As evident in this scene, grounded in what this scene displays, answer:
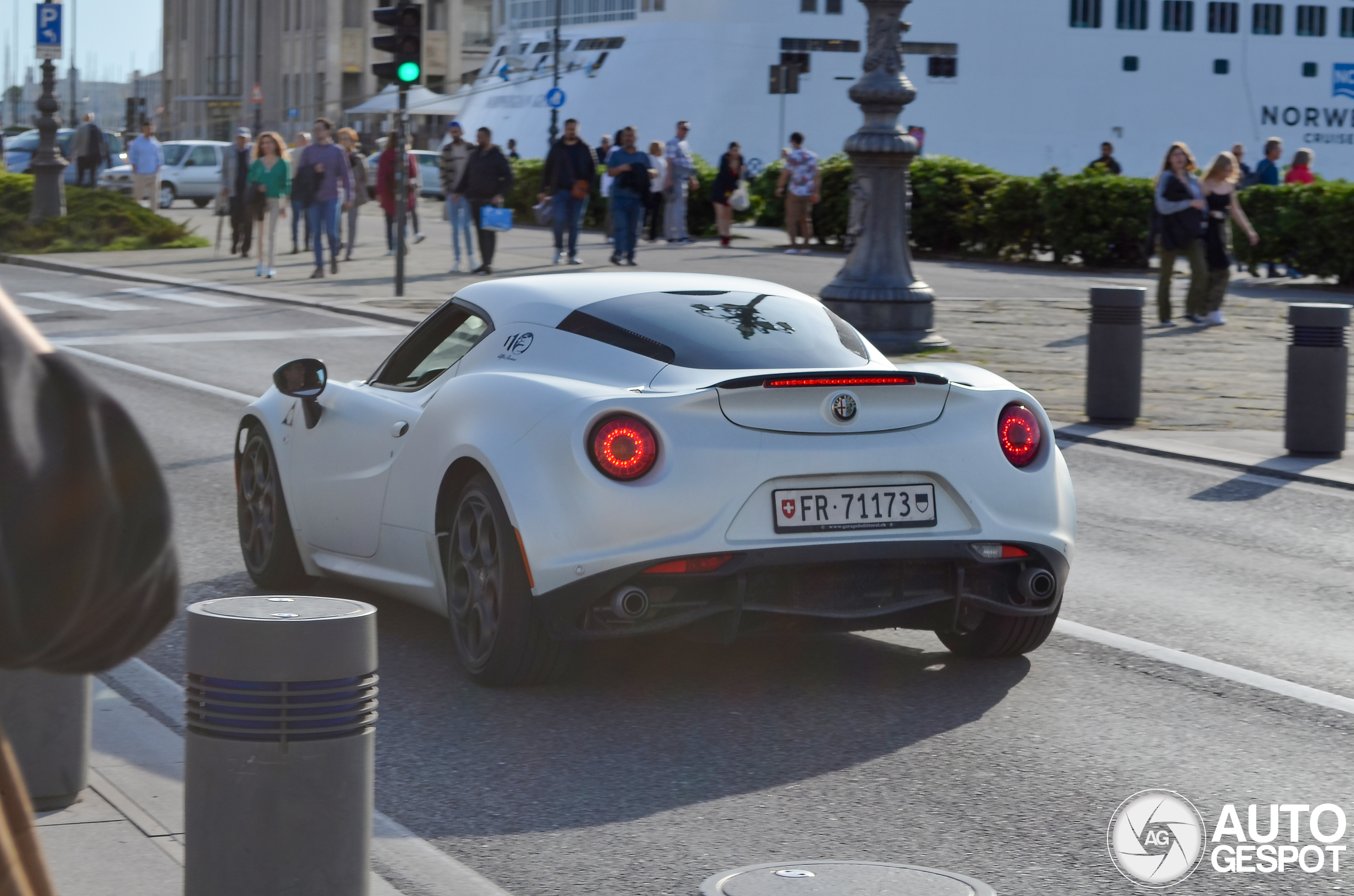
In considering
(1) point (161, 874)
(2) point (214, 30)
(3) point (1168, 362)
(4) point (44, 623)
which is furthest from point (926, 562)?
(2) point (214, 30)

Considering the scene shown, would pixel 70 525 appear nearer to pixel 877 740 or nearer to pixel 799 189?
pixel 877 740

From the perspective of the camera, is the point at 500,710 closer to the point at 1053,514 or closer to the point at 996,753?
the point at 996,753

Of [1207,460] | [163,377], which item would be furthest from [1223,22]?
[1207,460]

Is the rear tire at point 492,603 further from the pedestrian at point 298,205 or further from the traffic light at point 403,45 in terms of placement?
the pedestrian at point 298,205

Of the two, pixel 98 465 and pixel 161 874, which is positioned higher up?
pixel 98 465

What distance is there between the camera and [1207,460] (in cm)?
1089

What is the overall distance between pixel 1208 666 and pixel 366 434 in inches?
114

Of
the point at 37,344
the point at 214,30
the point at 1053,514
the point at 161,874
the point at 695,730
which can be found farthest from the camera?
the point at 214,30

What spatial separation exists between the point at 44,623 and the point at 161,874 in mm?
2707

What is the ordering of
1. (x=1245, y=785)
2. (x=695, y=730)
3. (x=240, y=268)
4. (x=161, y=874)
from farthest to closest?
1. (x=240, y=268)
2. (x=695, y=730)
3. (x=1245, y=785)
4. (x=161, y=874)

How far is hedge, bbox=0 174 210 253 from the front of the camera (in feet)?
94.2

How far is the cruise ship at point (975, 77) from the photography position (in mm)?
73375

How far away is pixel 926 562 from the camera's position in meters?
5.50

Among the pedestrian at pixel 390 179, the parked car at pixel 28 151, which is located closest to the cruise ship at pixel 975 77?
the parked car at pixel 28 151
